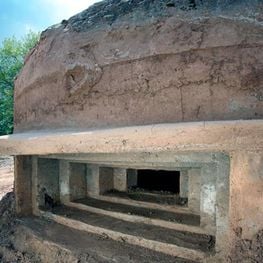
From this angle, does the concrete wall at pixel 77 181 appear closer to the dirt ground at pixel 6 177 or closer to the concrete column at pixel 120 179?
the concrete column at pixel 120 179

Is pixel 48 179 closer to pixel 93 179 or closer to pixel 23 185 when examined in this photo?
pixel 23 185

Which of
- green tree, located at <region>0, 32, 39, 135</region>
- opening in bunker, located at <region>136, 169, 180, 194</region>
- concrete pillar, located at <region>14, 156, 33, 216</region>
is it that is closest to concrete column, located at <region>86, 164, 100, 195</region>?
opening in bunker, located at <region>136, 169, 180, 194</region>

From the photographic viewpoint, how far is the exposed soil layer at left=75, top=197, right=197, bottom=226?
9.37 feet

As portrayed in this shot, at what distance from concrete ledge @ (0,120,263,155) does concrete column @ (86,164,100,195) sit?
4.06ft

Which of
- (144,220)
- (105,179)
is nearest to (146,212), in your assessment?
(144,220)

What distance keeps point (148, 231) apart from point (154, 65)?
151 centimetres

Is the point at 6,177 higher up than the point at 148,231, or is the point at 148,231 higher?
the point at 148,231

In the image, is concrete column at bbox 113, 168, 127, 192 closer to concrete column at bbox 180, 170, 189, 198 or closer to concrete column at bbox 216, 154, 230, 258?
concrete column at bbox 180, 170, 189, 198

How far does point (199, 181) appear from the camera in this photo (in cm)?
289

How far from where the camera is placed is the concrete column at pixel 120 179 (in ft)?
12.3

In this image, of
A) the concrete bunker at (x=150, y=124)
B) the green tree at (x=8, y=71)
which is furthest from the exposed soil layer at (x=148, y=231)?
the green tree at (x=8, y=71)

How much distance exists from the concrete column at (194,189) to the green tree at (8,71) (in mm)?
13660

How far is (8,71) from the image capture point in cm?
1752

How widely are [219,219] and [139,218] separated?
1.00m
